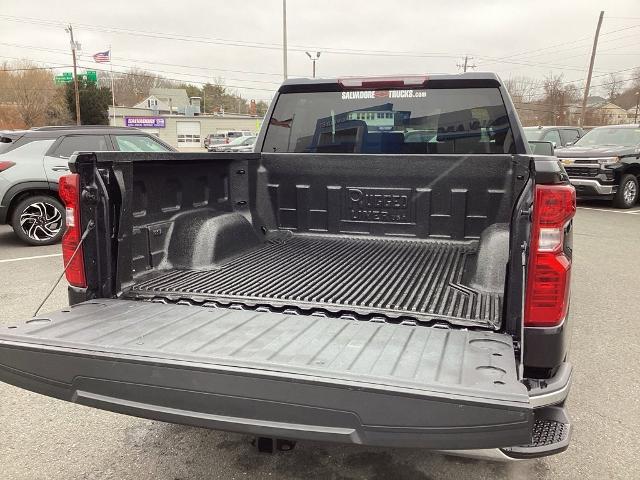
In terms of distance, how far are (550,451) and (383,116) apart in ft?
9.39

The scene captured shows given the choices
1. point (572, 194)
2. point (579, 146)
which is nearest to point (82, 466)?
point (572, 194)

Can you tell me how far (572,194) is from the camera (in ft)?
7.20

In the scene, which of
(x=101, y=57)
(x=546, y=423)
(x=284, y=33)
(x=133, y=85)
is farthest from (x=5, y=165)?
(x=133, y=85)

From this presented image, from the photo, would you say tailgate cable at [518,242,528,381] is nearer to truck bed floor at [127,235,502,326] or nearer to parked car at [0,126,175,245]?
truck bed floor at [127,235,502,326]

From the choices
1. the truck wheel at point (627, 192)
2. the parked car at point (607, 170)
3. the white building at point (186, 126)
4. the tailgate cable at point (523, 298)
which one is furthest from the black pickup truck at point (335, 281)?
the white building at point (186, 126)

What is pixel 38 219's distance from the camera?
867cm

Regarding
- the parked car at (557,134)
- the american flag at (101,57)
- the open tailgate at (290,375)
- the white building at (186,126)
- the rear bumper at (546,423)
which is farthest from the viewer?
the white building at (186,126)

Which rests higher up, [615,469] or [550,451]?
[550,451]

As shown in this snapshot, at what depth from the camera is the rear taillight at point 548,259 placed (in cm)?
215

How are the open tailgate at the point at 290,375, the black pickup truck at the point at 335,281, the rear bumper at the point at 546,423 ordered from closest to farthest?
the open tailgate at the point at 290,375, the black pickup truck at the point at 335,281, the rear bumper at the point at 546,423

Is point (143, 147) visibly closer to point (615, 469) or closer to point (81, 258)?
point (81, 258)

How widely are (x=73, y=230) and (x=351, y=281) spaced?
1.59 metres

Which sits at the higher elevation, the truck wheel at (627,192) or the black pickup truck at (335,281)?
the black pickup truck at (335,281)

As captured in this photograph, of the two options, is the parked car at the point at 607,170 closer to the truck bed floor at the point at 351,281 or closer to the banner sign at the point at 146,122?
the truck bed floor at the point at 351,281
